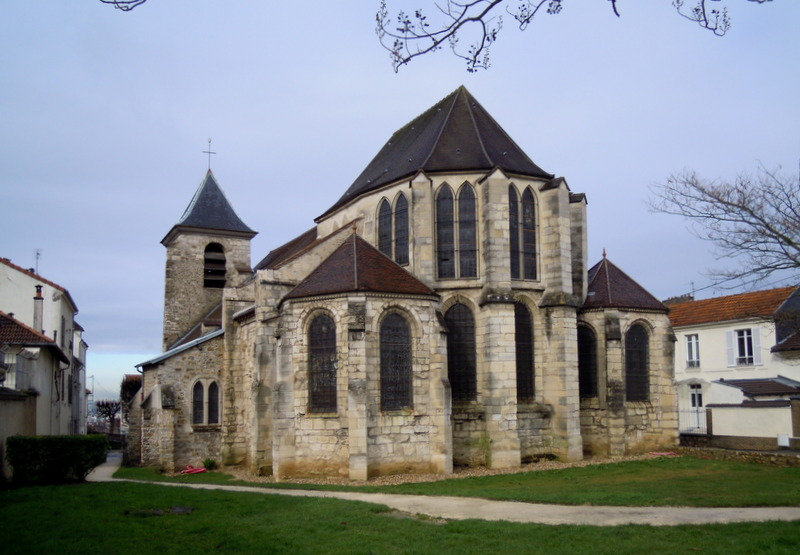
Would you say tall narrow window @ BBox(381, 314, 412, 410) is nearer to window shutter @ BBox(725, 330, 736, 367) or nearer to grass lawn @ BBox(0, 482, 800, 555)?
grass lawn @ BBox(0, 482, 800, 555)

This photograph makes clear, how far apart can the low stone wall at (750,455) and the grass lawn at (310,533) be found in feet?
35.2

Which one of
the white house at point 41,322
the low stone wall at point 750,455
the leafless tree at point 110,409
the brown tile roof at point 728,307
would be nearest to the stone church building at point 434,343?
the low stone wall at point 750,455

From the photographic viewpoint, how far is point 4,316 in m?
23.1

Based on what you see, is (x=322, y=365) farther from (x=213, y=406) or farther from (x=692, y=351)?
(x=692, y=351)

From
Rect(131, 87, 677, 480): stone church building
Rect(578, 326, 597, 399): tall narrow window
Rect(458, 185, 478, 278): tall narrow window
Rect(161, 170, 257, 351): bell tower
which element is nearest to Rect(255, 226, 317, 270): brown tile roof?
Rect(161, 170, 257, 351): bell tower

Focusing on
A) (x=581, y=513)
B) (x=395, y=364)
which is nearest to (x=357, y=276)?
(x=395, y=364)

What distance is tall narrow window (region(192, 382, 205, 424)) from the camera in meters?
28.5

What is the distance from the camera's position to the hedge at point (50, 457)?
17.0m

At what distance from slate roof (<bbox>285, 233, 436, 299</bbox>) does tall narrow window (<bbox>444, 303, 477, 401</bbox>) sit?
2014 mm

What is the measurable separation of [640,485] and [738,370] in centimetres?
1889

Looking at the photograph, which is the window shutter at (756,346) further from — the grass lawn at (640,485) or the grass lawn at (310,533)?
the grass lawn at (310,533)

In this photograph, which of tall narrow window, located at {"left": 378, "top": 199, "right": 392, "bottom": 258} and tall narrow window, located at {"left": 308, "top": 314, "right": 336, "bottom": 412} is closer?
tall narrow window, located at {"left": 308, "top": 314, "right": 336, "bottom": 412}

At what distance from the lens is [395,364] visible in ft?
68.9

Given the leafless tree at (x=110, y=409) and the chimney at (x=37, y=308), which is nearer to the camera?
the chimney at (x=37, y=308)
